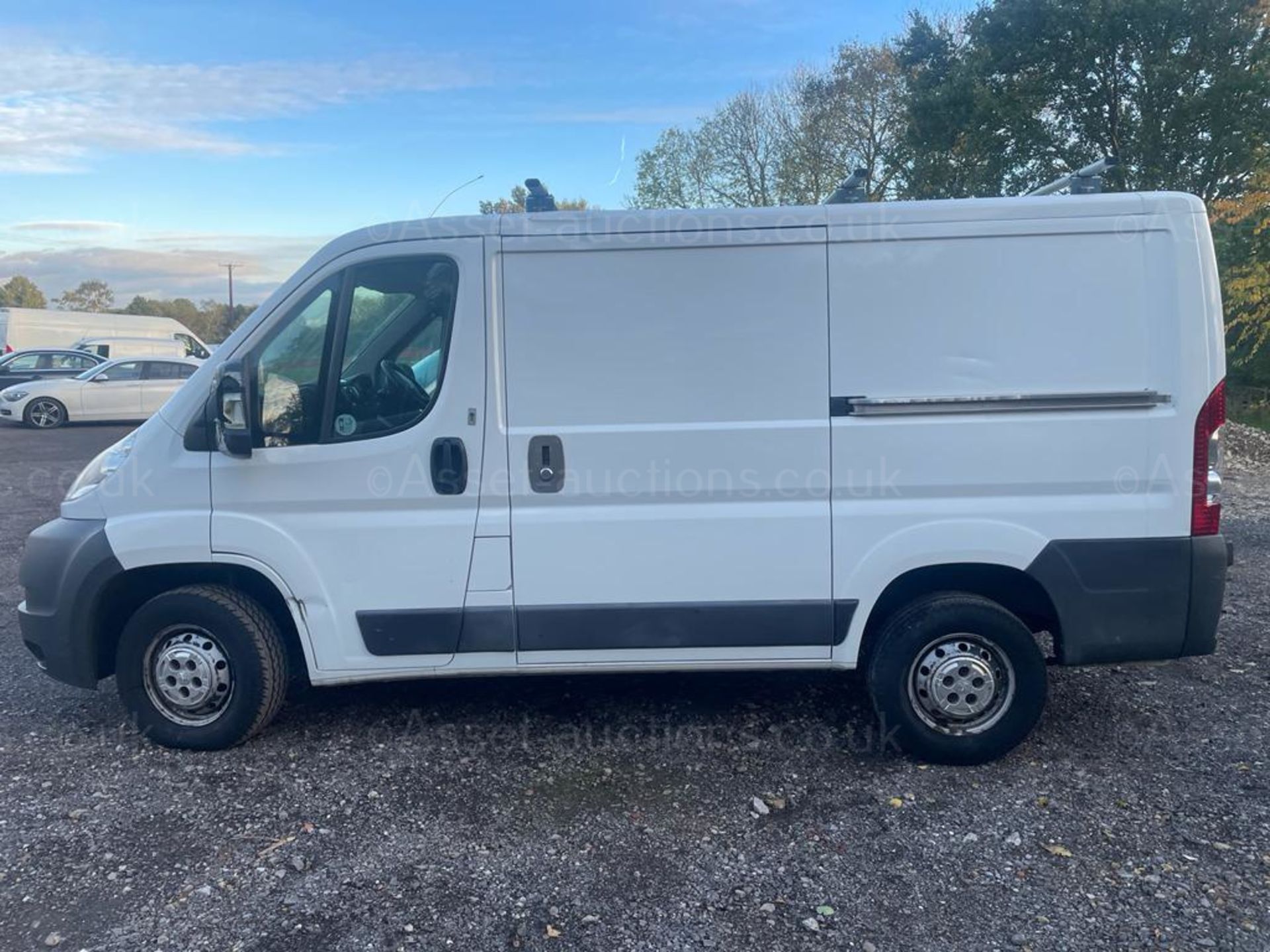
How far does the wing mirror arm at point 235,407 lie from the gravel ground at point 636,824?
1.42 metres

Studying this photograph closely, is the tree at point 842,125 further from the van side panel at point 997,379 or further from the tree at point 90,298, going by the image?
the tree at point 90,298

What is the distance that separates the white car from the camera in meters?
19.9

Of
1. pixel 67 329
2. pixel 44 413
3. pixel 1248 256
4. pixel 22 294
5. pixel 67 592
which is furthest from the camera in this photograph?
pixel 22 294

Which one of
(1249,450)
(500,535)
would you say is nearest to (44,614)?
(500,535)

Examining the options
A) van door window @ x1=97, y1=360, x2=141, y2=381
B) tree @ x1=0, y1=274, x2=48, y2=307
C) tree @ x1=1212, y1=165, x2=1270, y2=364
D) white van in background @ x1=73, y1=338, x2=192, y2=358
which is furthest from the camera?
tree @ x1=0, y1=274, x2=48, y2=307

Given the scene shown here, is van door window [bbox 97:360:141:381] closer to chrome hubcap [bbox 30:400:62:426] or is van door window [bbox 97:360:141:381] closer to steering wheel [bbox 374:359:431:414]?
chrome hubcap [bbox 30:400:62:426]

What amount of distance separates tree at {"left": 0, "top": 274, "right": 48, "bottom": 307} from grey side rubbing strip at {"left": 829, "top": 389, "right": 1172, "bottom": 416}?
3422 inches

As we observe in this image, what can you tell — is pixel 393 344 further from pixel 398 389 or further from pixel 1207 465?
pixel 1207 465

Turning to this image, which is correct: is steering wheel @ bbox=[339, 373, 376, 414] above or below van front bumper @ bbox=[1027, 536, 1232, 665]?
above

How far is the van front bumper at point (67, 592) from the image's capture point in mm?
4262

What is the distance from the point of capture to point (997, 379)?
404 centimetres

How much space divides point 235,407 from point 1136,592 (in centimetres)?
381

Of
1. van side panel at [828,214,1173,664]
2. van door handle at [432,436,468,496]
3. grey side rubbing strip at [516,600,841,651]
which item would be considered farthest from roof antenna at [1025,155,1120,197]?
van door handle at [432,436,468,496]

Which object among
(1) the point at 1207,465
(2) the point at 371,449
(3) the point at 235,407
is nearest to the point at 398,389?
(2) the point at 371,449
